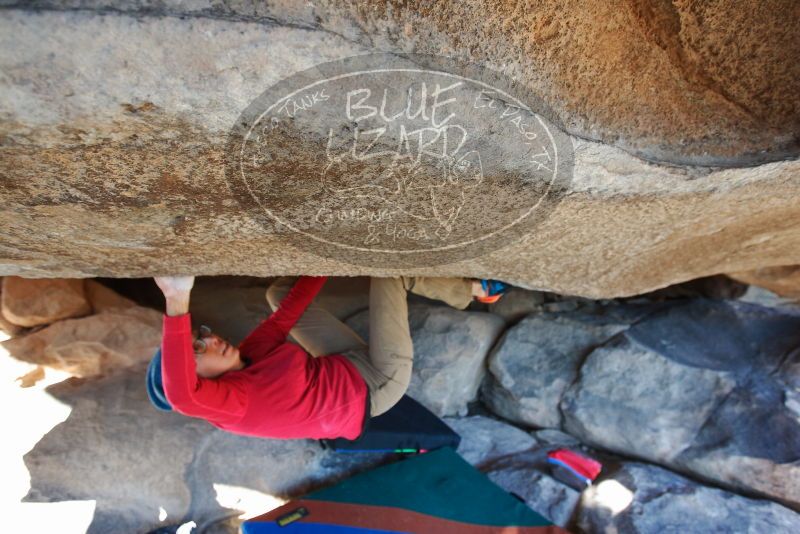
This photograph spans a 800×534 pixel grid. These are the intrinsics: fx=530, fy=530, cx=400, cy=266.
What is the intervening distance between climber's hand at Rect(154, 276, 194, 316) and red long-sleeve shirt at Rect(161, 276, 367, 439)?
0.04 metres

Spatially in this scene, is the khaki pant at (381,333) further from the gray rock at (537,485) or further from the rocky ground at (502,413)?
the gray rock at (537,485)

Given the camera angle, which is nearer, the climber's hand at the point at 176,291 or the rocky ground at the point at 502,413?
the climber's hand at the point at 176,291

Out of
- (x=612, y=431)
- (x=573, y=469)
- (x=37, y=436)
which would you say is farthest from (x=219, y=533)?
(x=612, y=431)

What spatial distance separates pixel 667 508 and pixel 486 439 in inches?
29.2

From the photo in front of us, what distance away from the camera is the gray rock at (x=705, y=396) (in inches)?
75.0

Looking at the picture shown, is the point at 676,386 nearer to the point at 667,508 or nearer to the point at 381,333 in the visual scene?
the point at 667,508

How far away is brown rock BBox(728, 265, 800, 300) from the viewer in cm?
217

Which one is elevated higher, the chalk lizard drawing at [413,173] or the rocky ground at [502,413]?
the chalk lizard drawing at [413,173]

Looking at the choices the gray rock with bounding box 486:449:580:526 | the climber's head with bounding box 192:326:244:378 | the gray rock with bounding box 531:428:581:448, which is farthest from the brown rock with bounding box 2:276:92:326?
the gray rock with bounding box 531:428:581:448

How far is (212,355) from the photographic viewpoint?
1396 millimetres

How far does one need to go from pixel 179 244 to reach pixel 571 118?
856mm

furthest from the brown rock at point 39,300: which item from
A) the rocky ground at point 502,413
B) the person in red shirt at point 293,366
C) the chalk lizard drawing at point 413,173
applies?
the chalk lizard drawing at point 413,173

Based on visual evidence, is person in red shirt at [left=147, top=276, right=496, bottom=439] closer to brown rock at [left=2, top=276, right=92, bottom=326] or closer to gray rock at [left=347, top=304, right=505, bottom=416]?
gray rock at [left=347, top=304, right=505, bottom=416]

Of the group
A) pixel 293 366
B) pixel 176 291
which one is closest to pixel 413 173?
pixel 176 291
